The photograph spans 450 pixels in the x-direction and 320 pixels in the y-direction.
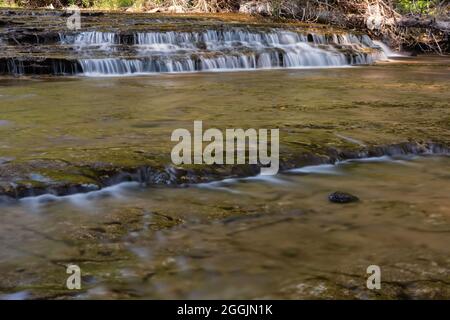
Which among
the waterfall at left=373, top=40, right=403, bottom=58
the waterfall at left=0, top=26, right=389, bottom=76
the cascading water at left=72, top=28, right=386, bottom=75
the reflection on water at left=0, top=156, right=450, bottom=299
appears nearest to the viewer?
the reflection on water at left=0, top=156, right=450, bottom=299

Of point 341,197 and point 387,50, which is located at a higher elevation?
point 387,50

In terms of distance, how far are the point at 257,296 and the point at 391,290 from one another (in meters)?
0.54

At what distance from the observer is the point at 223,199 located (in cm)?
373

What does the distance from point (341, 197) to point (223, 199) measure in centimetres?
71

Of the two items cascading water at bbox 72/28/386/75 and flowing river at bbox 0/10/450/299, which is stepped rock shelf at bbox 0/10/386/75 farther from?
flowing river at bbox 0/10/450/299

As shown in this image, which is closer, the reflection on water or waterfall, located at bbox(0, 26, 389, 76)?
the reflection on water

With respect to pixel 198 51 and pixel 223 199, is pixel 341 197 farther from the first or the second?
pixel 198 51

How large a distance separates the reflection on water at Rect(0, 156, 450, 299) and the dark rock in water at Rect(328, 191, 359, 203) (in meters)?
0.06

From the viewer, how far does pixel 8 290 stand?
2.43 meters

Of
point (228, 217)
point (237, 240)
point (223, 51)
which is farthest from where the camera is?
point (223, 51)

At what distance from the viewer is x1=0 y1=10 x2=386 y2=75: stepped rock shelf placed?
12.5m

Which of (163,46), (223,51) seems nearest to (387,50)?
(223,51)

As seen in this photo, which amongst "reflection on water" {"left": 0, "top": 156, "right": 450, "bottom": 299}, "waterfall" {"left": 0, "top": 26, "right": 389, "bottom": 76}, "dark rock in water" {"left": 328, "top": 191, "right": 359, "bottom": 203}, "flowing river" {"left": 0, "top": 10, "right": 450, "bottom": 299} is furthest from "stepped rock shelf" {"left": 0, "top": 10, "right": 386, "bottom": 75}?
"dark rock in water" {"left": 328, "top": 191, "right": 359, "bottom": 203}
